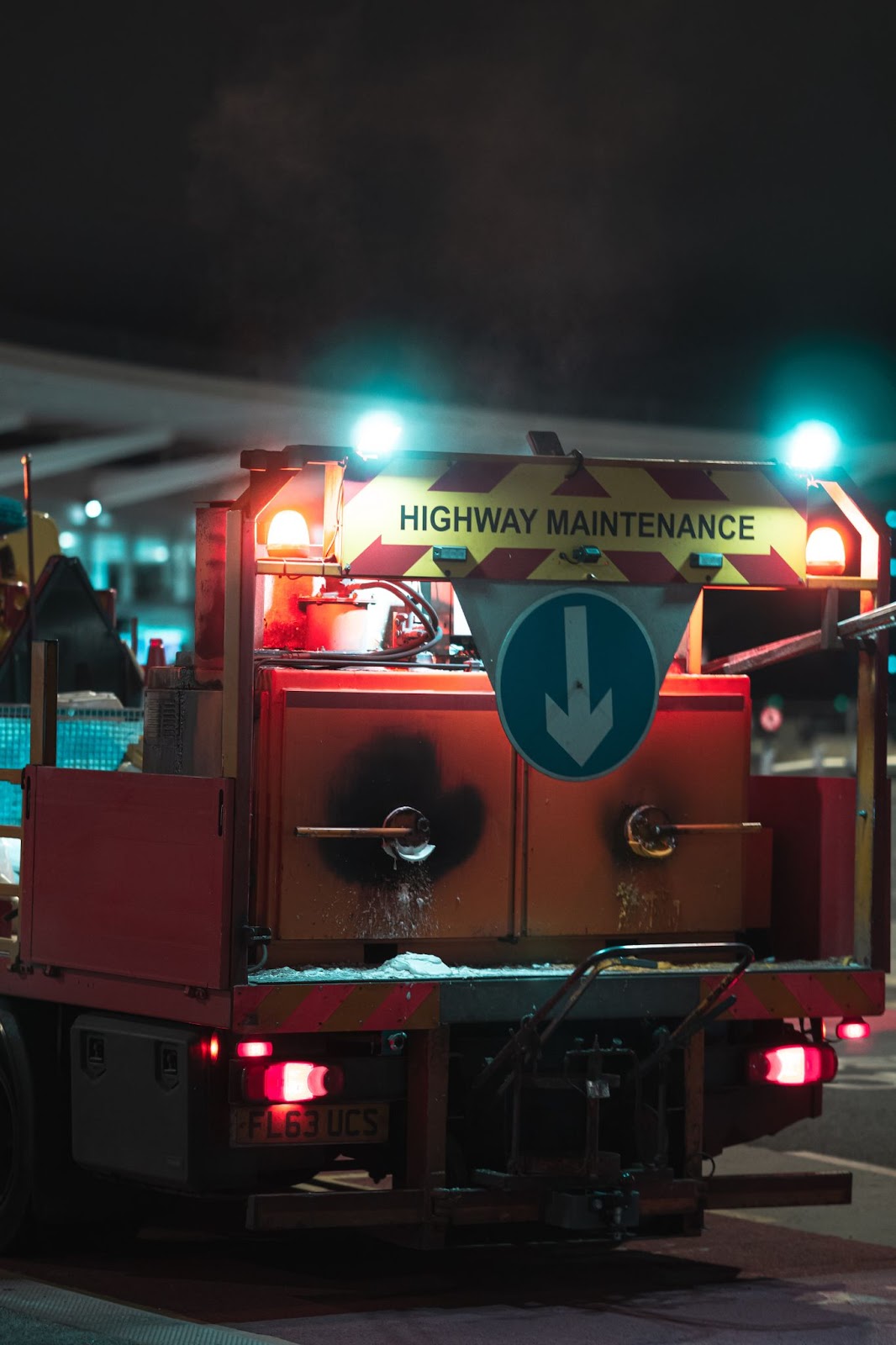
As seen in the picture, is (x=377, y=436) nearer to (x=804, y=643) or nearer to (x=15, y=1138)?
(x=804, y=643)

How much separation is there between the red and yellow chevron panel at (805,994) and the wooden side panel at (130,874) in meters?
1.70

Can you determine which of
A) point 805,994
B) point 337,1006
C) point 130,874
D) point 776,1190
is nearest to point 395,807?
point 337,1006

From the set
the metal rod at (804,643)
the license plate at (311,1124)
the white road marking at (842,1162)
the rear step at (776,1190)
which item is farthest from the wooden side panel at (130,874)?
the white road marking at (842,1162)

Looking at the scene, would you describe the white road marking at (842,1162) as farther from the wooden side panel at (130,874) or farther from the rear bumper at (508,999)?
the wooden side panel at (130,874)

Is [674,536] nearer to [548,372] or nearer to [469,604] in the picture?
[469,604]

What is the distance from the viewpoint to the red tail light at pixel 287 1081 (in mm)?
5676

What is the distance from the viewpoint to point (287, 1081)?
5.71 meters

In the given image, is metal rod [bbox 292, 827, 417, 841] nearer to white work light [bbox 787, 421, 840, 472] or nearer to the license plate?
the license plate

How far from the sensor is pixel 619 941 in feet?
20.9

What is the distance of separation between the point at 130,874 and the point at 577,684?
1.60 meters

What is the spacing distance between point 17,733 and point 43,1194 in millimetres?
2416

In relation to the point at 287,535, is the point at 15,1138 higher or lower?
lower

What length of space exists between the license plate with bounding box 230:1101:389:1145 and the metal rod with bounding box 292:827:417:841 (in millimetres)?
853

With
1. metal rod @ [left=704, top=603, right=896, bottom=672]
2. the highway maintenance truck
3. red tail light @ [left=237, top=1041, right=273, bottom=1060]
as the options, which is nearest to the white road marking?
the highway maintenance truck
